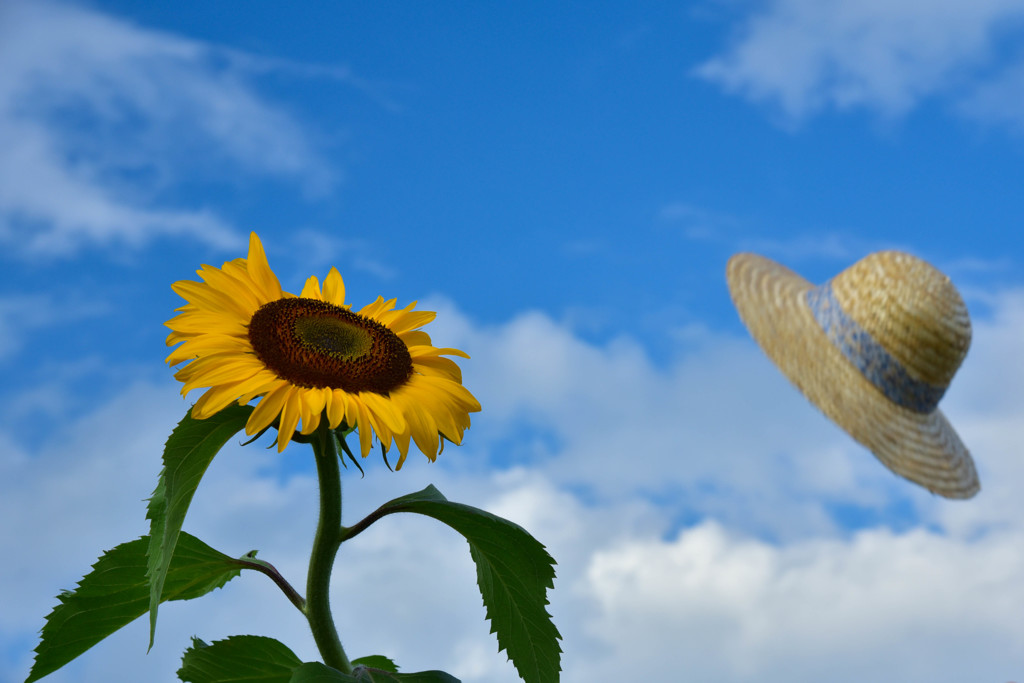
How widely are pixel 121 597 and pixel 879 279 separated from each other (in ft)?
9.99

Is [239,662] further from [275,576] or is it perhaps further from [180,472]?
[180,472]

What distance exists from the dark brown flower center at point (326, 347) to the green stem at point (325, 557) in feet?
0.23

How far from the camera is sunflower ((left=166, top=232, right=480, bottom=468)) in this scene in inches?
39.5

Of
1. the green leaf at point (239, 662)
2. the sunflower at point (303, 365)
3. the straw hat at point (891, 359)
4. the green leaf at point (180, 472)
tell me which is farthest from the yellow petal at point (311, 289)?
the straw hat at point (891, 359)

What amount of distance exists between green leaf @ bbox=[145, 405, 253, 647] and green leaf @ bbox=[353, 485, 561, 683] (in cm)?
24

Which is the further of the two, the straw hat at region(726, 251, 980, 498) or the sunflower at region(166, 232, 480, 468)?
the straw hat at region(726, 251, 980, 498)

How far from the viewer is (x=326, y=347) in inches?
43.2

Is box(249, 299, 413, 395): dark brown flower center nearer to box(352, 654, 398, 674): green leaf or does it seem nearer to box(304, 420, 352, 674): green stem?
box(304, 420, 352, 674): green stem

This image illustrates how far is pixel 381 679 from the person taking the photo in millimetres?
1141

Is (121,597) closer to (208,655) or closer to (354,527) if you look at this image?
(208,655)

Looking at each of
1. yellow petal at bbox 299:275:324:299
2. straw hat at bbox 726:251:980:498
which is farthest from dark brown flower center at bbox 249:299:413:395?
straw hat at bbox 726:251:980:498

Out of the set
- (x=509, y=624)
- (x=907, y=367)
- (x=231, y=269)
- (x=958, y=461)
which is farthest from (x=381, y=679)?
(x=958, y=461)

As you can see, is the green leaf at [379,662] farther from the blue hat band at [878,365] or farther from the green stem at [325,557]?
the blue hat band at [878,365]

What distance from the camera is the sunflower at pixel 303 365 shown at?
3.29ft
